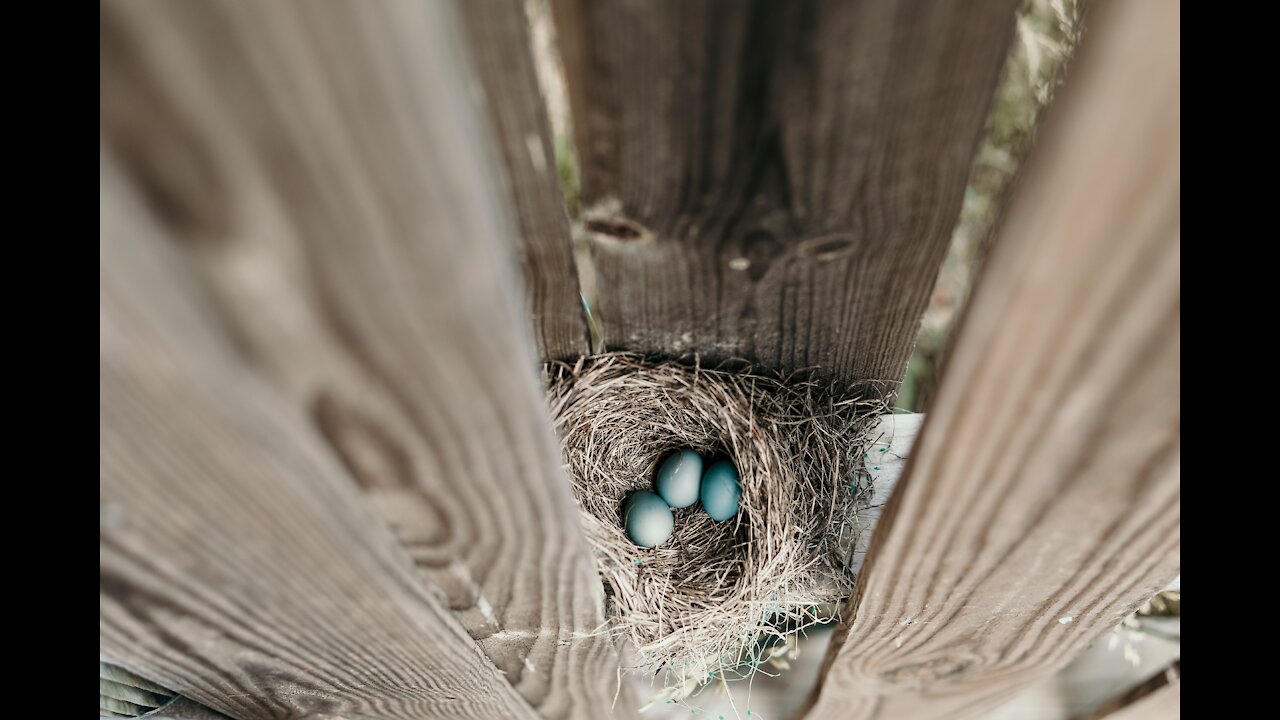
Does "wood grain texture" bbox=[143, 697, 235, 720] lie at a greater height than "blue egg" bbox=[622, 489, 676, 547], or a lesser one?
greater

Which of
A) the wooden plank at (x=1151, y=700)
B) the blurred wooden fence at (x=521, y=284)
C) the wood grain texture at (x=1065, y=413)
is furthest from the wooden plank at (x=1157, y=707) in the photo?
the blurred wooden fence at (x=521, y=284)

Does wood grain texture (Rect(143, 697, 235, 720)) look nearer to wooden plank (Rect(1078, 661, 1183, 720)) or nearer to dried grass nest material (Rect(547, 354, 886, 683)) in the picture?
dried grass nest material (Rect(547, 354, 886, 683))

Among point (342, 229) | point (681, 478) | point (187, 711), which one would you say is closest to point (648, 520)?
point (681, 478)

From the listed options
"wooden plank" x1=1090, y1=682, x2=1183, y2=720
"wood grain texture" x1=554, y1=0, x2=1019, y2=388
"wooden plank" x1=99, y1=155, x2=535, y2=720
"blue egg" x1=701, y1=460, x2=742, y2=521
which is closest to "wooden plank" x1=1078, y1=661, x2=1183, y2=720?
"wooden plank" x1=1090, y1=682, x2=1183, y2=720

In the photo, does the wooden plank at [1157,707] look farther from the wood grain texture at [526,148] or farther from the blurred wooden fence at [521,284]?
the wood grain texture at [526,148]

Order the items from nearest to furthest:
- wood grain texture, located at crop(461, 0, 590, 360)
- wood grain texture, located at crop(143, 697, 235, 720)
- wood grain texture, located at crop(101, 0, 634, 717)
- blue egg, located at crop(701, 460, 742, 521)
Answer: wood grain texture, located at crop(101, 0, 634, 717) < wood grain texture, located at crop(461, 0, 590, 360) < wood grain texture, located at crop(143, 697, 235, 720) < blue egg, located at crop(701, 460, 742, 521)

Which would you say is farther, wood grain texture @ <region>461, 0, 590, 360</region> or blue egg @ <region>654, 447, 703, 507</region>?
blue egg @ <region>654, 447, 703, 507</region>

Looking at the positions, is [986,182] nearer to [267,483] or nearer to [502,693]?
[267,483]
